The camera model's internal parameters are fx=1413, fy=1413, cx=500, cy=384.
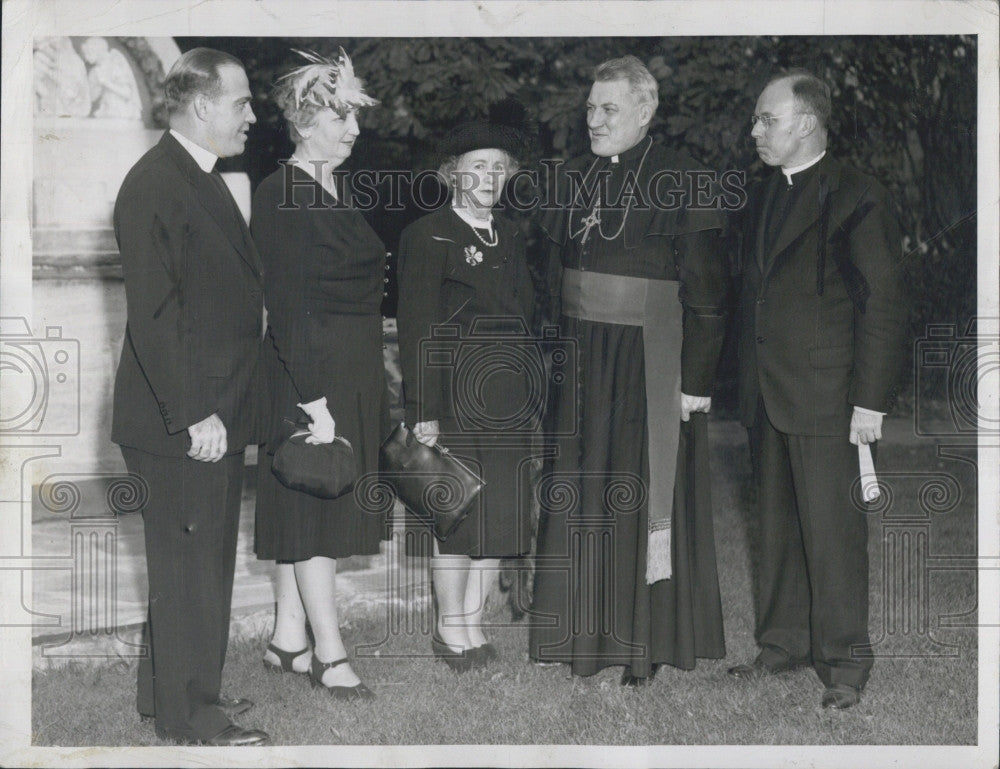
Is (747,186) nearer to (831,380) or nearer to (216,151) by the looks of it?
(831,380)

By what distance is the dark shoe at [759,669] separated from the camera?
6.65 m

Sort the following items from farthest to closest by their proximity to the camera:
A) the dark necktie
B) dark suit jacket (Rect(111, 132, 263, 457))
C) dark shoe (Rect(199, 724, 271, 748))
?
dark shoe (Rect(199, 724, 271, 748)) < the dark necktie < dark suit jacket (Rect(111, 132, 263, 457))

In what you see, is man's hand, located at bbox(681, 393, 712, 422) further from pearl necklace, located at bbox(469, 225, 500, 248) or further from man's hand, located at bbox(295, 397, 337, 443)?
man's hand, located at bbox(295, 397, 337, 443)

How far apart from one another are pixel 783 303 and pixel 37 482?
3579 mm

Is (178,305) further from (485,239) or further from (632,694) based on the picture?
(632,694)

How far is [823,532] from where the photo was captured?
6.51m

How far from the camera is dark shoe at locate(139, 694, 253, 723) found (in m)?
6.39

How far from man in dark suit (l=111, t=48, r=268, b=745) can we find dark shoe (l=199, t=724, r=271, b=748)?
0.05 ft

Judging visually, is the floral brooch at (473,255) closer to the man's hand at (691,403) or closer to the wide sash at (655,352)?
the wide sash at (655,352)

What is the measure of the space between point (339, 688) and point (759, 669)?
1.97 metres

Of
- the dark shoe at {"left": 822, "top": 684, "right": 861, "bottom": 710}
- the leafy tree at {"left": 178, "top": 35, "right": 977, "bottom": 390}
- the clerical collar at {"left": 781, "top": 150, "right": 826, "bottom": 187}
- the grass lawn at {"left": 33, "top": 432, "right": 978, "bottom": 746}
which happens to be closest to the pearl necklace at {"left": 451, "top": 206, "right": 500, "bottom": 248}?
the leafy tree at {"left": 178, "top": 35, "right": 977, "bottom": 390}

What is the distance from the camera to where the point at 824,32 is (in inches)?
261

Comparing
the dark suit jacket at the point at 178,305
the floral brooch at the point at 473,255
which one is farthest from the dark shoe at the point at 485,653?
the floral brooch at the point at 473,255

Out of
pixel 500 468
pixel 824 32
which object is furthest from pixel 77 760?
pixel 824 32
